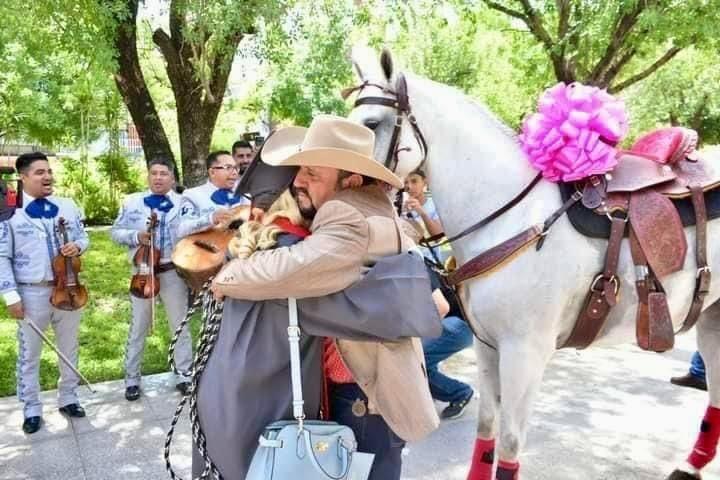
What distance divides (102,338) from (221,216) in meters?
2.75

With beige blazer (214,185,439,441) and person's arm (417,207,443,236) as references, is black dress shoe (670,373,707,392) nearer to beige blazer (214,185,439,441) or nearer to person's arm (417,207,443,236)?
person's arm (417,207,443,236)

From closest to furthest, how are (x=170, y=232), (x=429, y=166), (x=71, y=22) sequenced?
(x=429, y=166)
(x=170, y=232)
(x=71, y=22)

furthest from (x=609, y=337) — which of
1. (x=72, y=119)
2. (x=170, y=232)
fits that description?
(x=72, y=119)

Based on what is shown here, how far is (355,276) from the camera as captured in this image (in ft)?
5.13

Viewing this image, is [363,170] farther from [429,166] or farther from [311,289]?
[429,166]

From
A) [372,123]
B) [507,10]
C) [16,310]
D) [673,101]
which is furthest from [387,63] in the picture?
[673,101]

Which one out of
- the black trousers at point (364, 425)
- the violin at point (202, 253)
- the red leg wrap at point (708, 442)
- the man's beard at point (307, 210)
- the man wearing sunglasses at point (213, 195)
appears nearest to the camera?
the man's beard at point (307, 210)

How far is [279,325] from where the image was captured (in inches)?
64.1

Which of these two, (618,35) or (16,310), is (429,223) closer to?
(16,310)

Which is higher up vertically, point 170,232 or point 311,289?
point 311,289

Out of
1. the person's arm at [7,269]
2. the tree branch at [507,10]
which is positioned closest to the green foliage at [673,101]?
the tree branch at [507,10]

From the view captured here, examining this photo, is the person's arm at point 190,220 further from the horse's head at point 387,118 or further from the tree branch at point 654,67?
the tree branch at point 654,67

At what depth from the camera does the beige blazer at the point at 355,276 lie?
59.3 inches

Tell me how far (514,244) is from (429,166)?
53 cm
